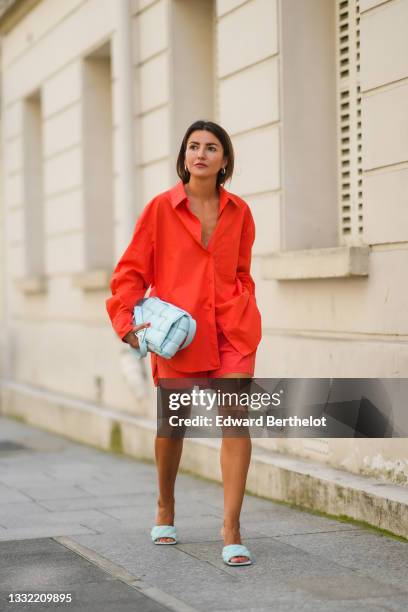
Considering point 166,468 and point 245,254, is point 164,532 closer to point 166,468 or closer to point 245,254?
point 166,468

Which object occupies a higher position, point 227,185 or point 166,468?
point 227,185

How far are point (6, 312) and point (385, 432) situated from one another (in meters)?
8.73

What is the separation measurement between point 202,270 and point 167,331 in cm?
37

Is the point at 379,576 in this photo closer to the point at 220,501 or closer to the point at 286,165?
the point at 220,501

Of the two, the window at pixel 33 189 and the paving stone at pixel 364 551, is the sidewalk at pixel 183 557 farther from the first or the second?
the window at pixel 33 189

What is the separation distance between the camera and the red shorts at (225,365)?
5305 mm

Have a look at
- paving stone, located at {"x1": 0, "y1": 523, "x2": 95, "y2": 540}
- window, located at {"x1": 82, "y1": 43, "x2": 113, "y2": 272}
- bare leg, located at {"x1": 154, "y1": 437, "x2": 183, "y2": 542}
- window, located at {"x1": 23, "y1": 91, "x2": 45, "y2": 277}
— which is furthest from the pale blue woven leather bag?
window, located at {"x1": 23, "y1": 91, "x2": 45, "y2": 277}

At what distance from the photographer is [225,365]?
532 cm

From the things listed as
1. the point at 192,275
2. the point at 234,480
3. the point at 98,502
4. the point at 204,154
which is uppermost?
the point at 204,154

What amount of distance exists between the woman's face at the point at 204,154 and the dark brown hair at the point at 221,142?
0.06 feet

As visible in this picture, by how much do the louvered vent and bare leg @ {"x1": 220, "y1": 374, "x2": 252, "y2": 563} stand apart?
2232 mm

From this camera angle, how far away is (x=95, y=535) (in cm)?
601

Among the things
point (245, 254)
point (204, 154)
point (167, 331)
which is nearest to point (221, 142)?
point (204, 154)

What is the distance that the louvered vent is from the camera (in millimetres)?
7105
